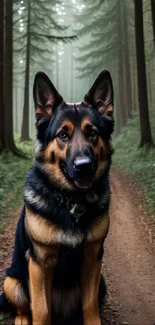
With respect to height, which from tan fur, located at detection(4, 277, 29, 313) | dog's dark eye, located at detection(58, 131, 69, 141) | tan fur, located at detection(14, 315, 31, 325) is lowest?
tan fur, located at detection(14, 315, 31, 325)

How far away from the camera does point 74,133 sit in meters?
3.39

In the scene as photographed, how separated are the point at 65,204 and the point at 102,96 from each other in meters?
1.24

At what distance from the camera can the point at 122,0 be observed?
25.1 meters

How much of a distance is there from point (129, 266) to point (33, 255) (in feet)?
10.1

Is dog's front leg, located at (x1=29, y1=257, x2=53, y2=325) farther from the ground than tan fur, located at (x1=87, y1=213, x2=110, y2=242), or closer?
closer

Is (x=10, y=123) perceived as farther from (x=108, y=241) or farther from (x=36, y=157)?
(x=36, y=157)

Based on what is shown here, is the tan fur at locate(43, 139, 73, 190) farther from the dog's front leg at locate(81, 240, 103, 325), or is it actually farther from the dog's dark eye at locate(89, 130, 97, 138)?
the dog's front leg at locate(81, 240, 103, 325)

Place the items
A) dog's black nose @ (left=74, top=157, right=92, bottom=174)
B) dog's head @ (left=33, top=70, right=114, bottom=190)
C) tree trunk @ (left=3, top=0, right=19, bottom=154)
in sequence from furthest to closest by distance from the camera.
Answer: tree trunk @ (left=3, top=0, right=19, bottom=154) → dog's head @ (left=33, top=70, right=114, bottom=190) → dog's black nose @ (left=74, top=157, right=92, bottom=174)

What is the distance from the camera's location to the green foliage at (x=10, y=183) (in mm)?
8772

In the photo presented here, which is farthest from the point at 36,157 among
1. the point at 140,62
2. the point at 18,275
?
the point at 140,62

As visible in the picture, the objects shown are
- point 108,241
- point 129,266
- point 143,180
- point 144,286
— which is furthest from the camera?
point 143,180

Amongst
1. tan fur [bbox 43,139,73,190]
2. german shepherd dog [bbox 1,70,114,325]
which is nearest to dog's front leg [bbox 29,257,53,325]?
german shepherd dog [bbox 1,70,114,325]

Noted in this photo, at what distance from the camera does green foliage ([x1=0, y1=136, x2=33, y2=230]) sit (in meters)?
8.77

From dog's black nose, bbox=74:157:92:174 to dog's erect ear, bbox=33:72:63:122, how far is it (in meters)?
0.73
